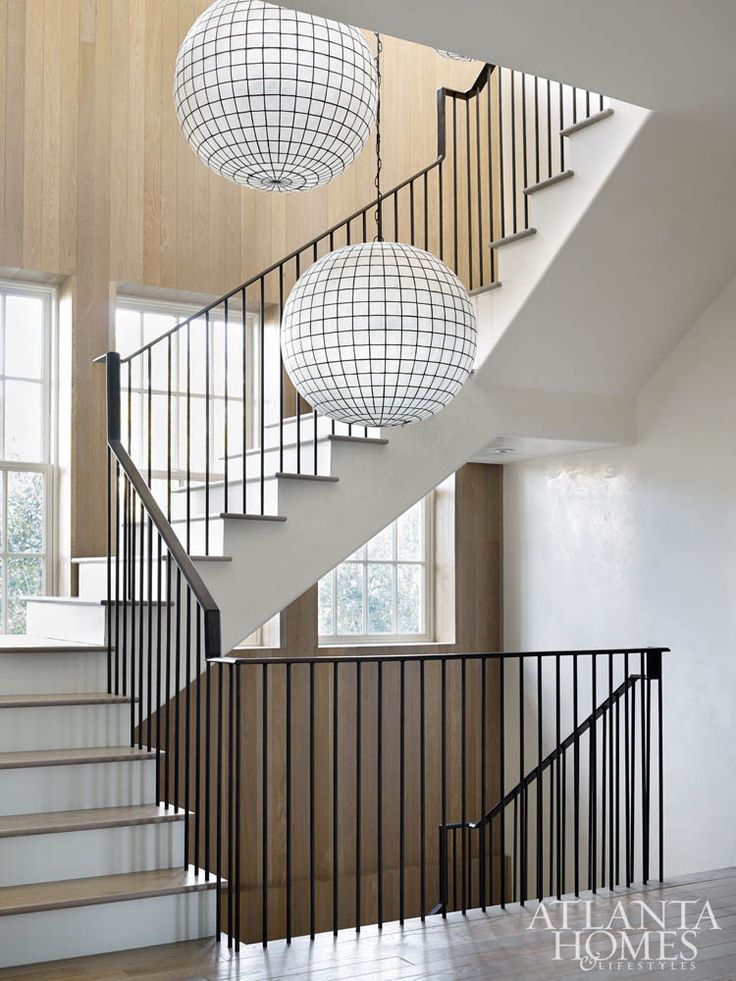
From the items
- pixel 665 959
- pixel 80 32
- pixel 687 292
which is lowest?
pixel 665 959

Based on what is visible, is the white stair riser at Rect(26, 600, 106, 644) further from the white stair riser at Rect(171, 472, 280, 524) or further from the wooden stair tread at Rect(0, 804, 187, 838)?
the wooden stair tread at Rect(0, 804, 187, 838)

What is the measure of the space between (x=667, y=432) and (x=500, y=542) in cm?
163

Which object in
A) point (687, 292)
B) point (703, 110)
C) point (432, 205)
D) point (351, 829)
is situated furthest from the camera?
point (432, 205)

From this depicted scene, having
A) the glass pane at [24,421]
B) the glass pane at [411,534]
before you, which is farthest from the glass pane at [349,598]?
the glass pane at [24,421]

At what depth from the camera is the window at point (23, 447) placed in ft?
20.2

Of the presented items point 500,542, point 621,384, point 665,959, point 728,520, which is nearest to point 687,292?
point 621,384

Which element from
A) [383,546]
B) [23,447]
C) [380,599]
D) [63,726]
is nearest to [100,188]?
[23,447]

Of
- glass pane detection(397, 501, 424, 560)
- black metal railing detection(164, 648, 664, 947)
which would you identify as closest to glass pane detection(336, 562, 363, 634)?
black metal railing detection(164, 648, 664, 947)

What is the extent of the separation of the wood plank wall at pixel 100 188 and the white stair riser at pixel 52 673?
1.30 m

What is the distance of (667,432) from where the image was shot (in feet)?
21.3

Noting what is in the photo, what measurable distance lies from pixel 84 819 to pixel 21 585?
7.78 ft

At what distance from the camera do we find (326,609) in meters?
7.13

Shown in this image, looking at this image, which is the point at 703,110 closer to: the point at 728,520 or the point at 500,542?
the point at 728,520

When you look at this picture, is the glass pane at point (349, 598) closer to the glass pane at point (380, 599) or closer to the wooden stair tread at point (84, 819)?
the glass pane at point (380, 599)
